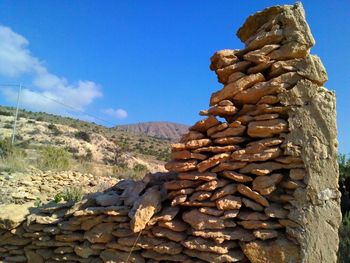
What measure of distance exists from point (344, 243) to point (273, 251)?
2.09 metres

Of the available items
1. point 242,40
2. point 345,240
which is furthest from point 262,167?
point 345,240

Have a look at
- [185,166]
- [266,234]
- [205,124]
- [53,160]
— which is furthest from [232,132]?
[53,160]

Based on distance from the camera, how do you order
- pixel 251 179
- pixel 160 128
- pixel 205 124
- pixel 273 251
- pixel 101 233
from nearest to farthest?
pixel 273 251, pixel 251 179, pixel 205 124, pixel 101 233, pixel 160 128

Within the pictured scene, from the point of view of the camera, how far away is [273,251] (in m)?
3.51

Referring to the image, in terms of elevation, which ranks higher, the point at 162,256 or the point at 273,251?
the point at 273,251

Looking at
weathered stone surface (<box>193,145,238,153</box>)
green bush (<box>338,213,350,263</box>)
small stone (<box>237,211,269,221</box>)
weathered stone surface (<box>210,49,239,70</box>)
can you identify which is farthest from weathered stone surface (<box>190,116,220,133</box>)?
green bush (<box>338,213,350,263</box>)

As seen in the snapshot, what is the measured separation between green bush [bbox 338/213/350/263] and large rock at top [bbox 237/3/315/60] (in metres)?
2.88

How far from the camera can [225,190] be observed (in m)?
3.76

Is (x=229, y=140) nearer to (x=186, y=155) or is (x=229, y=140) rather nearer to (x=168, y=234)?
(x=186, y=155)

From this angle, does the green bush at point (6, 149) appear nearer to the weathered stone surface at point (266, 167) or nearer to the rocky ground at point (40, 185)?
the rocky ground at point (40, 185)

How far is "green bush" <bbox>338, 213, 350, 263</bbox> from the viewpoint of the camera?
4758 millimetres

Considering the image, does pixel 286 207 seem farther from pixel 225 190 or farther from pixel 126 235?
pixel 126 235

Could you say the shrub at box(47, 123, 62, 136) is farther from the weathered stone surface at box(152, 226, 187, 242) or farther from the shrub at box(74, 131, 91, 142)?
the weathered stone surface at box(152, 226, 187, 242)

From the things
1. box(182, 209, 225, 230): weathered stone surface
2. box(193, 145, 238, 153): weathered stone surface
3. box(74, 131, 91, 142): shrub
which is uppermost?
box(74, 131, 91, 142): shrub
